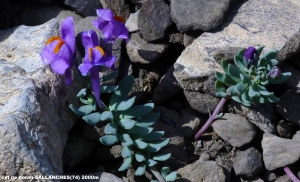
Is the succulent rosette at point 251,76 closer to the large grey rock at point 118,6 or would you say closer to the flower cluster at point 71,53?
the flower cluster at point 71,53

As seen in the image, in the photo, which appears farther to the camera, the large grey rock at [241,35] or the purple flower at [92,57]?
the large grey rock at [241,35]

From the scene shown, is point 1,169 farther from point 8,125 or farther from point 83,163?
point 83,163

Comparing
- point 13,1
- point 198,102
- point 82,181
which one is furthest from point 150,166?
point 13,1

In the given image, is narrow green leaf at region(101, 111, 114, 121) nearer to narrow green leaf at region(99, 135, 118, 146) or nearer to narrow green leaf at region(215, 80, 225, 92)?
narrow green leaf at region(99, 135, 118, 146)

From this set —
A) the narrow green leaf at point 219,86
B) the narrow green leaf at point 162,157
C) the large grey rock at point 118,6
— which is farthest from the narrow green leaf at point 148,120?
the large grey rock at point 118,6

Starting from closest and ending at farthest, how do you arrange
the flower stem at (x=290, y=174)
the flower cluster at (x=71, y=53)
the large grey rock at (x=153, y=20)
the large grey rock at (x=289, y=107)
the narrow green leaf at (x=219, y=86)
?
the flower cluster at (x=71, y=53)
the flower stem at (x=290, y=174)
the narrow green leaf at (x=219, y=86)
the large grey rock at (x=289, y=107)
the large grey rock at (x=153, y=20)

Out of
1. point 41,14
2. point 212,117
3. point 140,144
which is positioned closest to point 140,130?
point 140,144

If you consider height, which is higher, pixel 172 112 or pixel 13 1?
pixel 13 1
